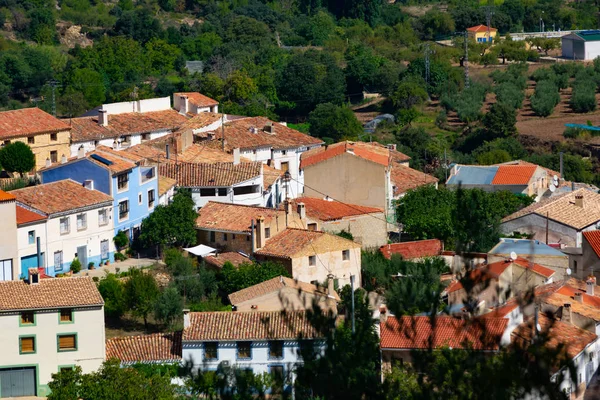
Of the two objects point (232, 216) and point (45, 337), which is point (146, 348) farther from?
point (232, 216)

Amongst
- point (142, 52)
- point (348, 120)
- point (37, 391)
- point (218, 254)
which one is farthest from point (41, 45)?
point (37, 391)

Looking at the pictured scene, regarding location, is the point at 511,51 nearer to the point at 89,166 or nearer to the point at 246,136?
the point at 246,136

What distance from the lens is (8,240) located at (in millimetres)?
34312

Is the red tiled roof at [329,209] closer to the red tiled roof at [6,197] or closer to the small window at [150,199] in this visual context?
the small window at [150,199]

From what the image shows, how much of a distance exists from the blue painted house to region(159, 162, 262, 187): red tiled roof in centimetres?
160

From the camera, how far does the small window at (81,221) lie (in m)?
36.6

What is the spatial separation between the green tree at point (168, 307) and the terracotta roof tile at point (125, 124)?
14826 mm

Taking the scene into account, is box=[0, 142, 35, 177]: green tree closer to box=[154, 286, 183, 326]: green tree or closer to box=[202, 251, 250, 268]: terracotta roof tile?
box=[202, 251, 250, 268]: terracotta roof tile

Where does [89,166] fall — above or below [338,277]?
above

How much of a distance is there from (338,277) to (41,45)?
49.4 m

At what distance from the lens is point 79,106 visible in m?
60.5

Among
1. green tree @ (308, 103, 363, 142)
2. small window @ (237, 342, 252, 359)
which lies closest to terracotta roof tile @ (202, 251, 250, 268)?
small window @ (237, 342, 252, 359)

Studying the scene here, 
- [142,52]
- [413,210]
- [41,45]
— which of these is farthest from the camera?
[41,45]

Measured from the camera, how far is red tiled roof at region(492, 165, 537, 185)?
47281mm
